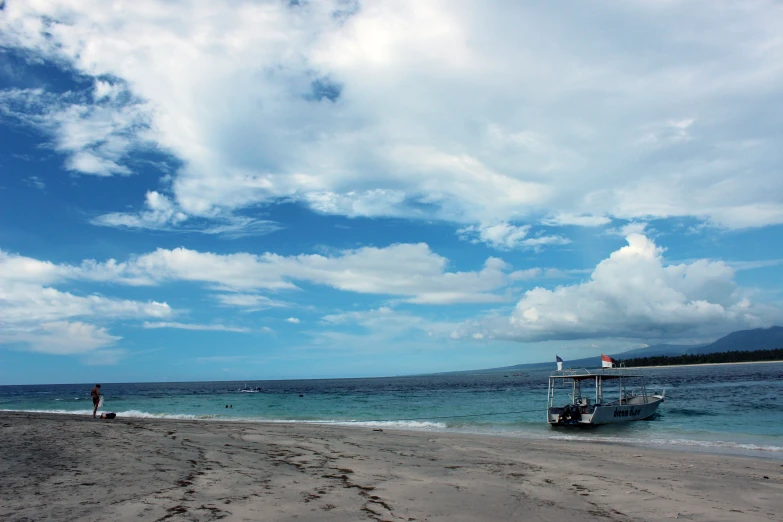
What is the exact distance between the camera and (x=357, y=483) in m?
11.0

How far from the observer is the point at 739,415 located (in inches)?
1366

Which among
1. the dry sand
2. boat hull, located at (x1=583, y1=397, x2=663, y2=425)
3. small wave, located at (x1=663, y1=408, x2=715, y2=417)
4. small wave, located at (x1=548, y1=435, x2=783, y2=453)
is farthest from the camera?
small wave, located at (x1=663, y1=408, x2=715, y2=417)

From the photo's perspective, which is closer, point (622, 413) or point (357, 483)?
point (357, 483)

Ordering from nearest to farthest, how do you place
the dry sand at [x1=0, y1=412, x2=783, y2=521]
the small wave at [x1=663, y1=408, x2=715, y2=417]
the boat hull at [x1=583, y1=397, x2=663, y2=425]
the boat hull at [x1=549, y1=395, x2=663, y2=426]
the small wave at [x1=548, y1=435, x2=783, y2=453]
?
the dry sand at [x1=0, y1=412, x2=783, y2=521] < the small wave at [x1=548, y1=435, x2=783, y2=453] < the boat hull at [x1=549, y1=395, x2=663, y2=426] < the boat hull at [x1=583, y1=397, x2=663, y2=425] < the small wave at [x1=663, y1=408, x2=715, y2=417]

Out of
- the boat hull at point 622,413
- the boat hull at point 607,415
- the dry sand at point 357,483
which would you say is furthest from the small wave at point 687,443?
the boat hull at point 622,413

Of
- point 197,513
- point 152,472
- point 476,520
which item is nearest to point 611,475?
point 476,520

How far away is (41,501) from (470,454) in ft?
43.3

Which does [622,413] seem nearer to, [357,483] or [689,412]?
[689,412]

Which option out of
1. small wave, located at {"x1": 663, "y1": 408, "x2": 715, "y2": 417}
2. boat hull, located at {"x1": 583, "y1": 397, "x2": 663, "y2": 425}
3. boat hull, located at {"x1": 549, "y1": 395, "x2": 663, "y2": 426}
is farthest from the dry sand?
small wave, located at {"x1": 663, "y1": 408, "x2": 715, "y2": 417}

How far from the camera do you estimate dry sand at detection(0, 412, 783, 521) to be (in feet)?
28.0

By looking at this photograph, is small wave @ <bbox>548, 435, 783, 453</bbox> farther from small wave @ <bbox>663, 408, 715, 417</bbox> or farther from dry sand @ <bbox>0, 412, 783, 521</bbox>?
small wave @ <bbox>663, 408, 715, 417</bbox>

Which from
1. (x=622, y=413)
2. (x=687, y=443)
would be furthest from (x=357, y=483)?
(x=622, y=413)

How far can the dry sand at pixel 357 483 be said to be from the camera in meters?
8.54

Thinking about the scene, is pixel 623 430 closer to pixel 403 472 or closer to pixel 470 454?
pixel 470 454
